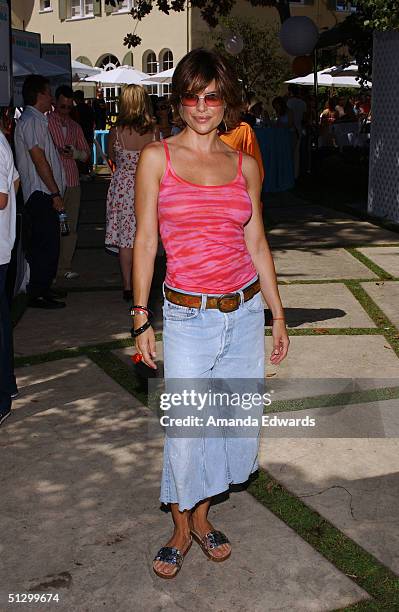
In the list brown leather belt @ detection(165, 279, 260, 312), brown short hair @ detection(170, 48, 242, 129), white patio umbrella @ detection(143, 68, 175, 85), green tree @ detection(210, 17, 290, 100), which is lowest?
brown leather belt @ detection(165, 279, 260, 312)

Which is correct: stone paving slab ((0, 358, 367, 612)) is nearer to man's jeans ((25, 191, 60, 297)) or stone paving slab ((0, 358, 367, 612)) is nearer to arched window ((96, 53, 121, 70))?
man's jeans ((25, 191, 60, 297))

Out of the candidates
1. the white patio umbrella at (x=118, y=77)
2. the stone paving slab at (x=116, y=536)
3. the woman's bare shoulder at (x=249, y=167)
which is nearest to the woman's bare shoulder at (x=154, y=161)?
the woman's bare shoulder at (x=249, y=167)

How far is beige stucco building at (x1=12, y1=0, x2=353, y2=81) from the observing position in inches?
1582

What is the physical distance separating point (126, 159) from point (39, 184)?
743 millimetres

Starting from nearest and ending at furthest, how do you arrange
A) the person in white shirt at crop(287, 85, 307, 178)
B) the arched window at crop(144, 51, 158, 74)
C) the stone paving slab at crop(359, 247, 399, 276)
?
1. the stone paving slab at crop(359, 247, 399, 276)
2. the person in white shirt at crop(287, 85, 307, 178)
3. the arched window at crop(144, 51, 158, 74)

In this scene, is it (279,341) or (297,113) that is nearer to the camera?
(279,341)

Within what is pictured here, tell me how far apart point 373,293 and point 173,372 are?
5.23 meters

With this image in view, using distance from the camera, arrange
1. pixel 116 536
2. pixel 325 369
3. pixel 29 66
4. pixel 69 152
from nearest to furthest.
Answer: pixel 116 536 < pixel 325 369 < pixel 69 152 < pixel 29 66

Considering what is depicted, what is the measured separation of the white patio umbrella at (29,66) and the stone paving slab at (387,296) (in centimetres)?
720

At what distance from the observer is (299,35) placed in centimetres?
1692

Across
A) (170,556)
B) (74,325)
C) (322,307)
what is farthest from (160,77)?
(170,556)

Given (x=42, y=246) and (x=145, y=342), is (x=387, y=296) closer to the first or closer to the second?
(x=42, y=246)

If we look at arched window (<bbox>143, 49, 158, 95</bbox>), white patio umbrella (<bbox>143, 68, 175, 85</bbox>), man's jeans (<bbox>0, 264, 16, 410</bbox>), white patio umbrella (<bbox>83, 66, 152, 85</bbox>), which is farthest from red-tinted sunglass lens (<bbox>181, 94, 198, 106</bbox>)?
arched window (<bbox>143, 49, 158, 95</bbox>)

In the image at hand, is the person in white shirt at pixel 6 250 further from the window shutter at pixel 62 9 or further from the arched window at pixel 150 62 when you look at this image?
the window shutter at pixel 62 9
